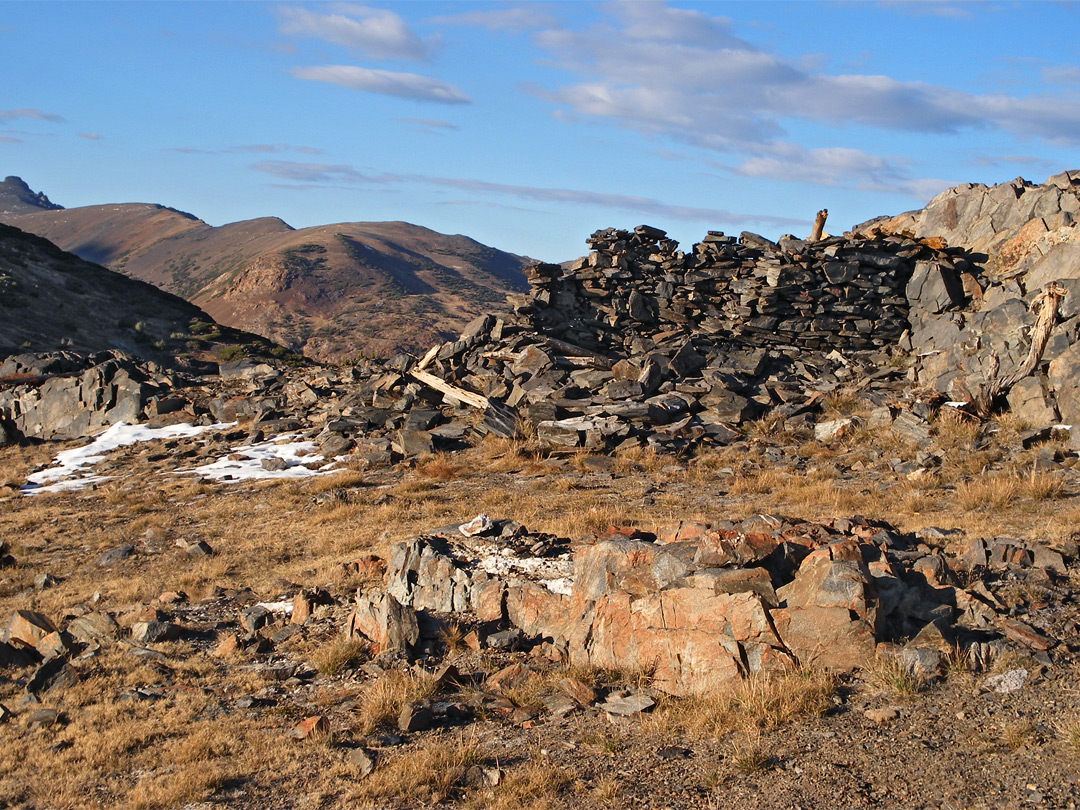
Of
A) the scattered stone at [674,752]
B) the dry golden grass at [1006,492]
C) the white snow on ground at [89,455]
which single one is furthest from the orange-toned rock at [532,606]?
the white snow on ground at [89,455]

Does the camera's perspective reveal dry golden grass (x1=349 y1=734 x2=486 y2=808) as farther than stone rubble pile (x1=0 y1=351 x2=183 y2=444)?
No

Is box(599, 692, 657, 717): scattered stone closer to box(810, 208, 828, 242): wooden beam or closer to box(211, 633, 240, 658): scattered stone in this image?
box(211, 633, 240, 658): scattered stone

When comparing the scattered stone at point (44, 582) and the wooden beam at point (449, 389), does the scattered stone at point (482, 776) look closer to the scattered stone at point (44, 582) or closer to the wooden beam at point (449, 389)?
the scattered stone at point (44, 582)

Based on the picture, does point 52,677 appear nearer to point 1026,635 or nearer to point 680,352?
point 1026,635

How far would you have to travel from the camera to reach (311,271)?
8000 cm

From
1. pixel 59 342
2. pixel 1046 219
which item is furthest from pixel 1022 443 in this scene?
pixel 59 342

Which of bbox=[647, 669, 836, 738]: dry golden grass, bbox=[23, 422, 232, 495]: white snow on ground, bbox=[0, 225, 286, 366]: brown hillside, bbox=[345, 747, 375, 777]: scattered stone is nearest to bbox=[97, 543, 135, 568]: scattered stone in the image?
bbox=[23, 422, 232, 495]: white snow on ground

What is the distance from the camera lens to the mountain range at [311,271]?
63688mm

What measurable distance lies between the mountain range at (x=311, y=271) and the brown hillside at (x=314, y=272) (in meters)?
0.16

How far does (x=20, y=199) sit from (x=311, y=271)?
130701 millimetres

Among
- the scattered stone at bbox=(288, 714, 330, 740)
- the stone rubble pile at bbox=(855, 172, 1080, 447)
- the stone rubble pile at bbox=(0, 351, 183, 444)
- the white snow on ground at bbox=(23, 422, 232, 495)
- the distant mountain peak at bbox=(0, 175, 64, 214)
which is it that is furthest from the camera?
the distant mountain peak at bbox=(0, 175, 64, 214)

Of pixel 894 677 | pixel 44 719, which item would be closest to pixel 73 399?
pixel 44 719

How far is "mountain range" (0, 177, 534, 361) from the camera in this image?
63.7 metres

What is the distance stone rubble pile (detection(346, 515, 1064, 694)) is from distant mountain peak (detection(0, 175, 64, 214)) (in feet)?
596
